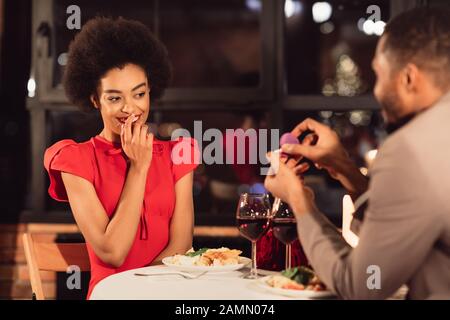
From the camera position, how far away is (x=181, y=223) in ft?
7.26

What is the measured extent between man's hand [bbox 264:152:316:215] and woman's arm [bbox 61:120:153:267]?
0.61 metres

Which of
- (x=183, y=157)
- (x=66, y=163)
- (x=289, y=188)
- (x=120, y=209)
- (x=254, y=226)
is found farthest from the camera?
(x=183, y=157)

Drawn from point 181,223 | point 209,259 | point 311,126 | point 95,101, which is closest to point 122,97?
point 95,101

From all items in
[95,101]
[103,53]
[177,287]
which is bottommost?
[177,287]

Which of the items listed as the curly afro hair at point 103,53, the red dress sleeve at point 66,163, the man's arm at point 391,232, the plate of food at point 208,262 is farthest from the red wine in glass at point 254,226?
the curly afro hair at point 103,53

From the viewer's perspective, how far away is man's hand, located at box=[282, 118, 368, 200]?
1515 mm

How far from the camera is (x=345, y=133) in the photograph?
1071 centimetres

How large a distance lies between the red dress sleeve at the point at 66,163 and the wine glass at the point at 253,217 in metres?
0.62

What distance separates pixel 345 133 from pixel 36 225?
25.9ft

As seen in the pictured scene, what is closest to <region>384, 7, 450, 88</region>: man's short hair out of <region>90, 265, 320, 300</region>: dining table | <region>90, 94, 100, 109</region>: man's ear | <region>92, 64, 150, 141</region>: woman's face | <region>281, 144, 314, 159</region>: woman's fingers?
<region>281, 144, 314, 159</region>: woman's fingers

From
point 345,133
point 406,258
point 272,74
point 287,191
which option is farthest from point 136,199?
point 345,133

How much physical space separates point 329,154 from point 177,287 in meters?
0.45

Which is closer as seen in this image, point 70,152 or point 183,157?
point 70,152

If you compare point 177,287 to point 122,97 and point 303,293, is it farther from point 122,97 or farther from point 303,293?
point 122,97
